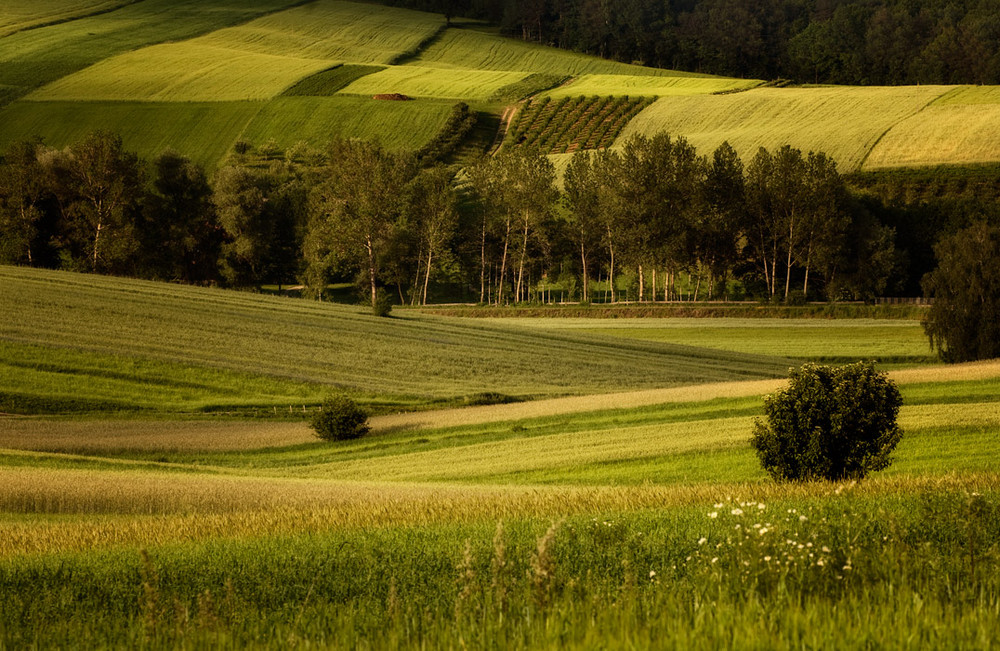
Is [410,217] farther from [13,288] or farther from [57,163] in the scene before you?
[13,288]

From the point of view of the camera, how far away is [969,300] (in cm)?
5872

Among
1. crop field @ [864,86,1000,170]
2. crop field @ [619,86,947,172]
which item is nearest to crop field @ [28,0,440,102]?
crop field @ [619,86,947,172]

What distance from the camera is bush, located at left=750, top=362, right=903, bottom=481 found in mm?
21234

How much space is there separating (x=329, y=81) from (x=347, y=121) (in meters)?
24.3

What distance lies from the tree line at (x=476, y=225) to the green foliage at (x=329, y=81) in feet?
175

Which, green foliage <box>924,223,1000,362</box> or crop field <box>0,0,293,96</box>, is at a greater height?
crop field <box>0,0,293,96</box>

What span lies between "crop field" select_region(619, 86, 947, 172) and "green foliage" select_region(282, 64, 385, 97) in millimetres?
52319

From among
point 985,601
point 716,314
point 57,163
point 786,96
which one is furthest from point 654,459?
point 786,96

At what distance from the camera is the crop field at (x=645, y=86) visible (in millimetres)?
178125

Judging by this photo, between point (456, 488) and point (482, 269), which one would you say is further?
point (482, 269)

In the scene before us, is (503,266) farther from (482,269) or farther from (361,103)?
(361,103)

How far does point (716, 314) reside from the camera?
90.6m

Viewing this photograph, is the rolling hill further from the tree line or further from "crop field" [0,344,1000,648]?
"crop field" [0,344,1000,648]

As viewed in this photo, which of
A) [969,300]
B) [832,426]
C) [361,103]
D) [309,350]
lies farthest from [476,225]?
[832,426]
